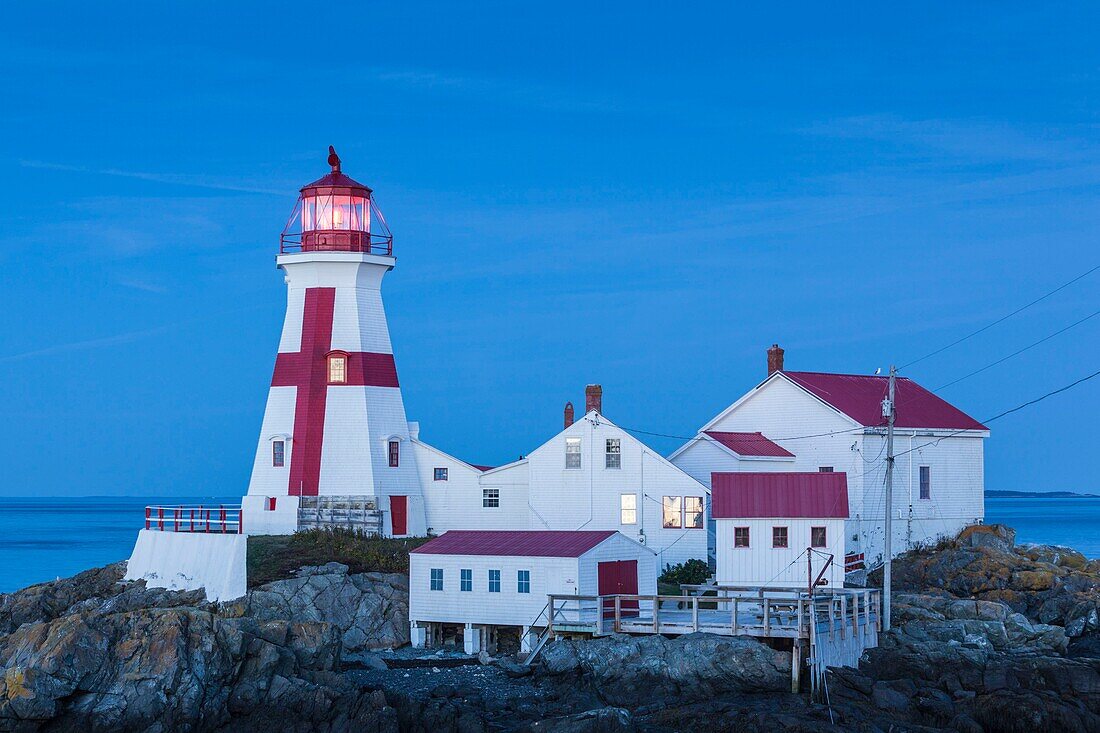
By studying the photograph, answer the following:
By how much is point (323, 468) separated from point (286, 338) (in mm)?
3802

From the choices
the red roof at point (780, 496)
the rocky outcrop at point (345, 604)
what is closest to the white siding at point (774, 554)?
the red roof at point (780, 496)

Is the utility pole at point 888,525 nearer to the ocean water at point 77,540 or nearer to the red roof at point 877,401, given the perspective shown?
the red roof at point 877,401

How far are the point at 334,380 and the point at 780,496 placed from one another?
12639mm

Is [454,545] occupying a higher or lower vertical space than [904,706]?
higher

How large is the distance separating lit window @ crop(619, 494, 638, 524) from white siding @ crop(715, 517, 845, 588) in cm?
398

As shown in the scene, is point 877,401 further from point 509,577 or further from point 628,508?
point 509,577

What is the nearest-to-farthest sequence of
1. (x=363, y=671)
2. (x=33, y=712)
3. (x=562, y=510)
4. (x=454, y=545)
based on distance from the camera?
1. (x=33, y=712)
2. (x=363, y=671)
3. (x=454, y=545)
4. (x=562, y=510)

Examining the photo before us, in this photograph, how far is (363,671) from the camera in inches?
1142

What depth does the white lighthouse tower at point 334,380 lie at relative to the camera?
38656 millimetres

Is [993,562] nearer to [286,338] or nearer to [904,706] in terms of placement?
[904,706]

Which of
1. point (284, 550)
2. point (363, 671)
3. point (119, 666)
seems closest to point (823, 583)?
point (363, 671)

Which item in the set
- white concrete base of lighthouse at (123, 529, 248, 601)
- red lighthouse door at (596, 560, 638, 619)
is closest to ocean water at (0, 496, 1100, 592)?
white concrete base of lighthouse at (123, 529, 248, 601)

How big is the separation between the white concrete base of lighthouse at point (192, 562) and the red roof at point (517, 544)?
479cm

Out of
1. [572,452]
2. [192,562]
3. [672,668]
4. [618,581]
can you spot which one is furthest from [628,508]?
[192,562]
